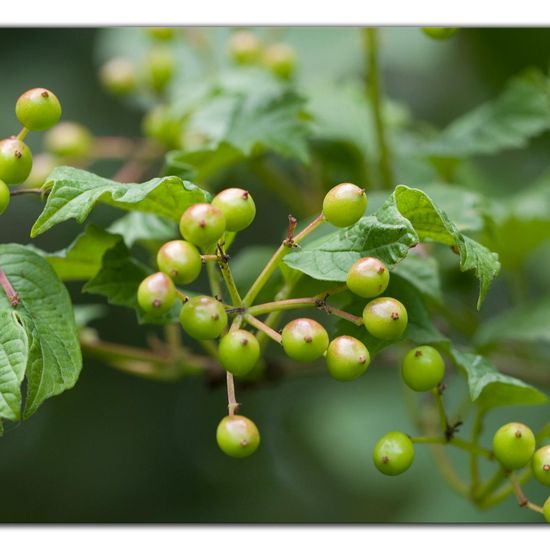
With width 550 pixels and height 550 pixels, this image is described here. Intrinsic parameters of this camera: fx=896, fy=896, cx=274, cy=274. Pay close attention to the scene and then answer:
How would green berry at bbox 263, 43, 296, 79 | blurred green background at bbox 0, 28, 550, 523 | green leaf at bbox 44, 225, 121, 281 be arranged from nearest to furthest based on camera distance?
green leaf at bbox 44, 225, 121, 281, green berry at bbox 263, 43, 296, 79, blurred green background at bbox 0, 28, 550, 523

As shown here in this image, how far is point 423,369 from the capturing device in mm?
891

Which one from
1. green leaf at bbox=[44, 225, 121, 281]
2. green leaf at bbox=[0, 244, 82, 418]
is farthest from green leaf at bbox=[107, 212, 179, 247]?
green leaf at bbox=[0, 244, 82, 418]

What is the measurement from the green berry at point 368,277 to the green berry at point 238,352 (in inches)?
4.2

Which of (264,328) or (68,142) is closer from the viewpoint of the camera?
(264,328)

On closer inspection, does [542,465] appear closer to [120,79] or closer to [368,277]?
[368,277]

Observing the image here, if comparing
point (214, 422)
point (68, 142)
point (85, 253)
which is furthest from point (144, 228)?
point (214, 422)

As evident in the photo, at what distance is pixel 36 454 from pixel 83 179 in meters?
2.17

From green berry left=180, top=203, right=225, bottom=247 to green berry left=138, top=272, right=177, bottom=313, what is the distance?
4 cm

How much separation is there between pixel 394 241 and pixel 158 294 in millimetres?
226

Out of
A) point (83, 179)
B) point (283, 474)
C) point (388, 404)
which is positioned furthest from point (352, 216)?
point (283, 474)

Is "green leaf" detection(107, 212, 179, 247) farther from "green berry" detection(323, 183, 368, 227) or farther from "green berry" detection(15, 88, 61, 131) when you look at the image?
"green berry" detection(323, 183, 368, 227)

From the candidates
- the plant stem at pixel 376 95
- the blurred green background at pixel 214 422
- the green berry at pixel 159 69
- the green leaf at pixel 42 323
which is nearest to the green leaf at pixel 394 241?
the green leaf at pixel 42 323

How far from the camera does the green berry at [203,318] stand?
2.67 ft

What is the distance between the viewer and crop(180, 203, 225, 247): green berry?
2.62ft
